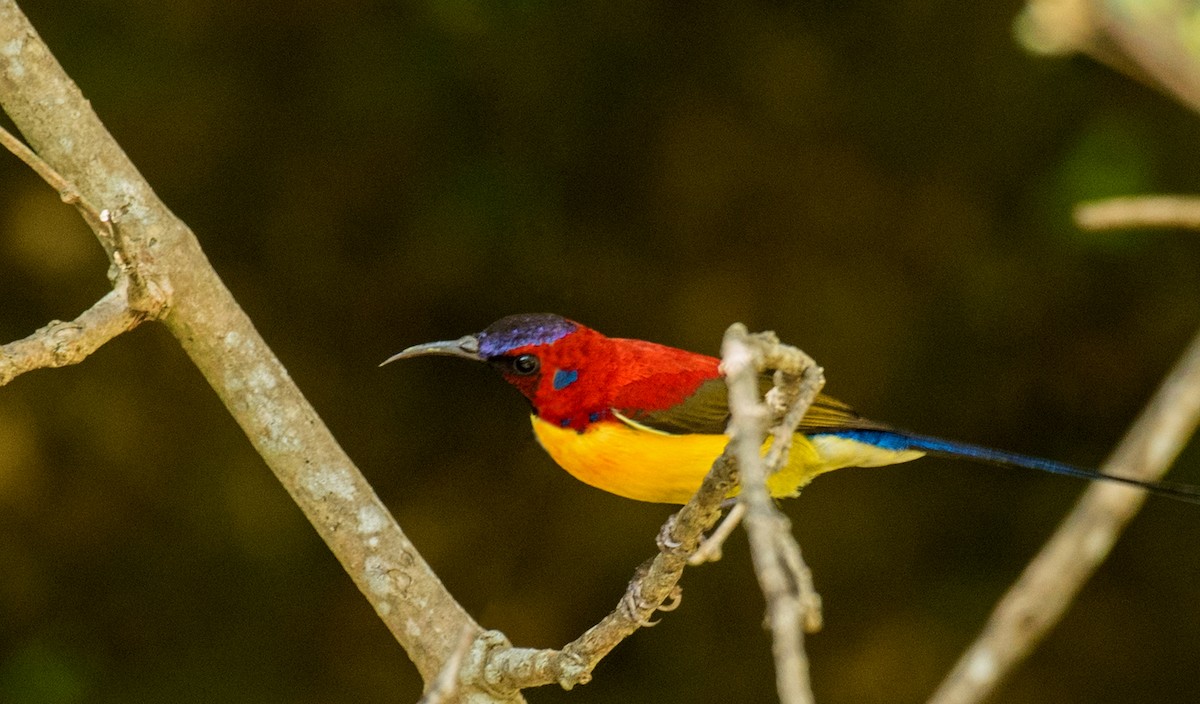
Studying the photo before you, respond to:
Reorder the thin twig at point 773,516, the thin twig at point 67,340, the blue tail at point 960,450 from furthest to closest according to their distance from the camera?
the blue tail at point 960,450 < the thin twig at point 67,340 < the thin twig at point 773,516

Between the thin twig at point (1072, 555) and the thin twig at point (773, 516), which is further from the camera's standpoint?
the thin twig at point (1072, 555)

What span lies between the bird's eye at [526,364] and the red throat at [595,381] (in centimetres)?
1

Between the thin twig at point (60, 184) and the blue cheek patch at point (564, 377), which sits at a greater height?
the thin twig at point (60, 184)

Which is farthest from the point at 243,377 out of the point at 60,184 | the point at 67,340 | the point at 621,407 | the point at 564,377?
the point at 621,407

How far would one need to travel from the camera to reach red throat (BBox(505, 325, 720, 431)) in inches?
125

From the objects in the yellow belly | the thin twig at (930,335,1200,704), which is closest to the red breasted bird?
the yellow belly

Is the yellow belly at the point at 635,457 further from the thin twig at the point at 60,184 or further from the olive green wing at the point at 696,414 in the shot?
the thin twig at the point at 60,184

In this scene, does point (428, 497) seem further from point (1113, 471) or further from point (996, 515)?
point (1113, 471)

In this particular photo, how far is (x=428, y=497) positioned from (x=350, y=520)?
2.05 meters

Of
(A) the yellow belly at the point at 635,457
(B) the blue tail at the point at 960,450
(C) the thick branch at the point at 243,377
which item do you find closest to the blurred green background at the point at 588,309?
(B) the blue tail at the point at 960,450

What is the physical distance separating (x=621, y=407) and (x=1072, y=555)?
4.63 feet

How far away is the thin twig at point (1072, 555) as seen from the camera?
1866mm

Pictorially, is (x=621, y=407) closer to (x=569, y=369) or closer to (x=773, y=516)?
(x=569, y=369)

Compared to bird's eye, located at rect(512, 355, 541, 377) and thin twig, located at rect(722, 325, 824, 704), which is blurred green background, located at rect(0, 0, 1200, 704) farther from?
thin twig, located at rect(722, 325, 824, 704)
